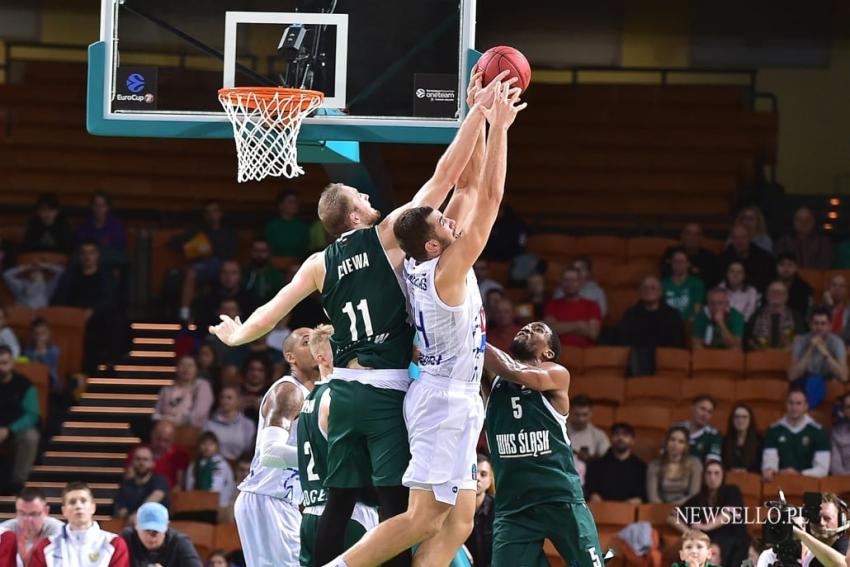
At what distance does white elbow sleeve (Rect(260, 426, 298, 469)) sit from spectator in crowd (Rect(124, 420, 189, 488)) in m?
5.16

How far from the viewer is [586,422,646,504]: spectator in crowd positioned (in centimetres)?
1248

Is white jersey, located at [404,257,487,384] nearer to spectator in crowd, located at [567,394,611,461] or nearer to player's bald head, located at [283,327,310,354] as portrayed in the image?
player's bald head, located at [283,327,310,354]

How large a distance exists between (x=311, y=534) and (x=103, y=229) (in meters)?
8.89

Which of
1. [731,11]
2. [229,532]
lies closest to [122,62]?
[229,532]

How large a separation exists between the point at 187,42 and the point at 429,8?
132 centimetres

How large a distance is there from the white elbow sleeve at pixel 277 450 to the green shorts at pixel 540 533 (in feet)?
3.62

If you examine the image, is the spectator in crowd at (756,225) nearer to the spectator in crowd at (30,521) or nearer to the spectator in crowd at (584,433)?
the spectator in crowd at (584,433)

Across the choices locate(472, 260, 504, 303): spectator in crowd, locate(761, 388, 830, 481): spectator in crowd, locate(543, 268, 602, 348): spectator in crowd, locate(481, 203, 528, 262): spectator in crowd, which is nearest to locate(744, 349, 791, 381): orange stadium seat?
locate(761, 388, 830, 481): spectator in crowd

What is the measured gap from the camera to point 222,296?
14.8m

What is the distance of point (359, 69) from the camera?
27.0 feet

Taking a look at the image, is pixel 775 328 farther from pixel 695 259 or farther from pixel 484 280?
pixel 484 280

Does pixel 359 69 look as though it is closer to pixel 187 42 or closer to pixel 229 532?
pixel 187 42

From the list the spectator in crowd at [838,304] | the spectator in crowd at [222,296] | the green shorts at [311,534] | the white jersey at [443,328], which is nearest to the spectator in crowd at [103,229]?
the spectator in crowd at [222,296]

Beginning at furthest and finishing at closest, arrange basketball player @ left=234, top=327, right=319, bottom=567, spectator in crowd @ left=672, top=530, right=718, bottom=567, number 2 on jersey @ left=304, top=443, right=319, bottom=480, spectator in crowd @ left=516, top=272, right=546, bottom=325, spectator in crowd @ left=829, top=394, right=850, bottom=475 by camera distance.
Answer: spectator in crowd @ left=516, top=272, right=546, bottom=325, spectator in crowd @ left=829, top=394, right=850, bottom=475, spectator in crowd @ left=672, top=530, right=718, bottom=567, basketball player @ left=234, top=327, right=319, bottom=567, number 2 on jersey @ left=304, top=443, right=319, bottom=480
